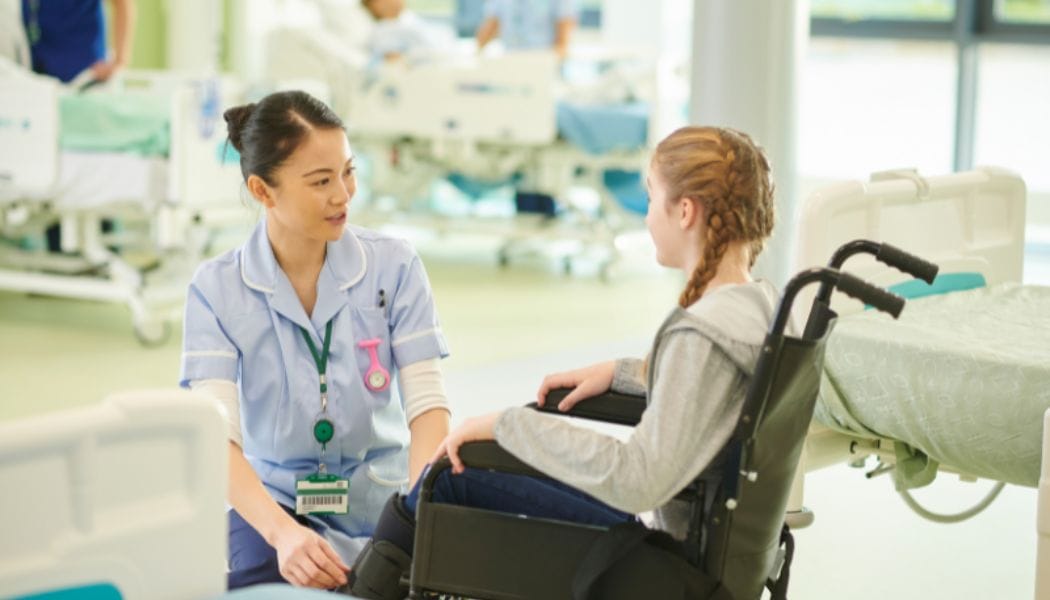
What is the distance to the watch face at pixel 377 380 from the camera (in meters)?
2.44

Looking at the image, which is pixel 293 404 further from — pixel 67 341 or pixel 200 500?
pixel 67 341

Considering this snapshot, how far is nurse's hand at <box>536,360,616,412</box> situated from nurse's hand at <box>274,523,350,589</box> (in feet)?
1.24

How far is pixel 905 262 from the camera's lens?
2061mm

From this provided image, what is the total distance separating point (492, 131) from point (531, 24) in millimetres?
844

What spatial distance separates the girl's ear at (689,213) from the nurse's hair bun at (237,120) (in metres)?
0.76

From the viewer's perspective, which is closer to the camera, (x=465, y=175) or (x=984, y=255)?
(x=984, y=255)

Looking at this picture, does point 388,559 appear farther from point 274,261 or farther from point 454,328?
point 454,328

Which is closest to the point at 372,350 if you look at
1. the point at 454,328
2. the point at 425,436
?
the point at 425,436

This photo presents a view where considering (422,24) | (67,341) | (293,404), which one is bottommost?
(67,341)

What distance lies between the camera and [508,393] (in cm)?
480

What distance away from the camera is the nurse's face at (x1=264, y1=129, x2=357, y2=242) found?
94.1 inches

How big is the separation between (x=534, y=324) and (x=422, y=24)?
2320 mm

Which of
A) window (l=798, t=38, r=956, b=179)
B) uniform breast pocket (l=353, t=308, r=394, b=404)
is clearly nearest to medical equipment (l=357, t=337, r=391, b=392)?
uniform breast pocket (l=353, t=308, r=394, b=404)

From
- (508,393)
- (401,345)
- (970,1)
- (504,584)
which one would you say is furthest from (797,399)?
(970,1)
